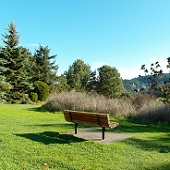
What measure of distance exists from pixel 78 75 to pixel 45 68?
9450mm

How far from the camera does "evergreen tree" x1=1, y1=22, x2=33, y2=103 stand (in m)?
26.4

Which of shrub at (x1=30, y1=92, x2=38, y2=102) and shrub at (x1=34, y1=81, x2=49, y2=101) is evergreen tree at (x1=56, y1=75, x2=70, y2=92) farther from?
shrub at (x1=30, y1=92, x2=38, y2=102)

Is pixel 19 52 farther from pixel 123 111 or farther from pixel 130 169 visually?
pixel 130 169

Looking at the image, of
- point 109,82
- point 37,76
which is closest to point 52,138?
point 37,76

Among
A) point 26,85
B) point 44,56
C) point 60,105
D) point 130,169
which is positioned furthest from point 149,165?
point 44,56

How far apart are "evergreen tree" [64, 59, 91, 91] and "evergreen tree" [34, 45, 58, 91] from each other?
5234mm

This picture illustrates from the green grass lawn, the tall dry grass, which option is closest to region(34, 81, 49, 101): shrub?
the tall dry grass

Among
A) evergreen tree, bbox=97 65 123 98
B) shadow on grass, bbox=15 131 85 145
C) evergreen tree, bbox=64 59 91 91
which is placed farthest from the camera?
evergreen tree, bbox=64 59 91 91

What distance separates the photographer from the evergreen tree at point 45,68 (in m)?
35.7

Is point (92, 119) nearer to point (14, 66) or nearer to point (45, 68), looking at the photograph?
point (14, 66)

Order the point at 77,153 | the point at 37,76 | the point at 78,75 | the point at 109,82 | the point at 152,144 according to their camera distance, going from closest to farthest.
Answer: the point at 77,153, the point at 152,144, the point at 37,76, the point at 109,82, the point at 78,75

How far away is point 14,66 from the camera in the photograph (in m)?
27.0

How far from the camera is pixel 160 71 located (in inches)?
945

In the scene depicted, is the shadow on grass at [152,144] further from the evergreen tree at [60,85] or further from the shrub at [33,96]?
the evergreen tree at [60,85]
